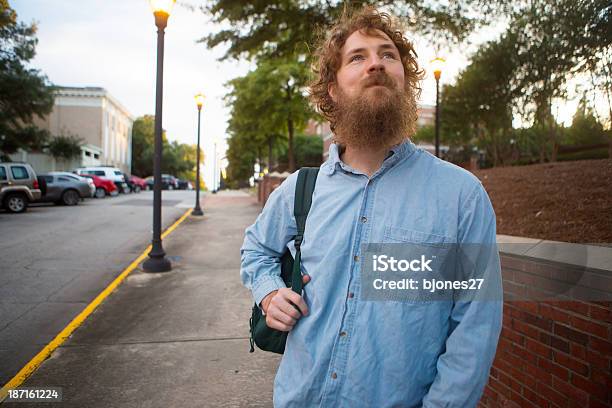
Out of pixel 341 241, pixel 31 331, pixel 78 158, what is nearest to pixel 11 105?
pixel 78 158

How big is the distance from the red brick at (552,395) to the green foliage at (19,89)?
27639 millimetres

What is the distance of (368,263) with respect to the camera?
1592 millimetres

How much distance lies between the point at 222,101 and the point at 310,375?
25.2 m

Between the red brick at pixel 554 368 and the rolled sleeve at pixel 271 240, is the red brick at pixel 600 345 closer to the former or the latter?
the red brick at pixel 554 368

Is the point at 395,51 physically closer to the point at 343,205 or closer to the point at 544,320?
the point at 343,205

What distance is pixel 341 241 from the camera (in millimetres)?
1638

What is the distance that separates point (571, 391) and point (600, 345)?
1.06ft

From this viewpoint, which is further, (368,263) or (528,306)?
(528,306)

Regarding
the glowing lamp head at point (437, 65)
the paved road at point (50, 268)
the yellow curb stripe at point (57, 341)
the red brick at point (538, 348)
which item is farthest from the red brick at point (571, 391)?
the glowing lamp head at point (437, 65)

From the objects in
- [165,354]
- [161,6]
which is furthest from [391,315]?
[161,6]

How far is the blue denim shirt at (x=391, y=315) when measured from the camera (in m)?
1.44

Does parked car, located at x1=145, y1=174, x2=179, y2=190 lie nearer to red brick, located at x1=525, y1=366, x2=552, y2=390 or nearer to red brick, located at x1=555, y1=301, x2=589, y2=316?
red brick, located at x1=525, y1=366, x2=552, y2=390

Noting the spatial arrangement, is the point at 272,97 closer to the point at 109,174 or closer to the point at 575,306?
the point at 109,174

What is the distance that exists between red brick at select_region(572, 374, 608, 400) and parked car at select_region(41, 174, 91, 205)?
873 inches
